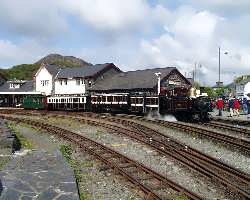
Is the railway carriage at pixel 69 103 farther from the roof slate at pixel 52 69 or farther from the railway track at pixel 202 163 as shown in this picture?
the railway track at pixel 202 163

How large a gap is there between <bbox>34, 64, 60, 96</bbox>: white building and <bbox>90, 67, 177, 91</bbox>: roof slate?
12.3 m

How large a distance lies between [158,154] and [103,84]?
4579cm

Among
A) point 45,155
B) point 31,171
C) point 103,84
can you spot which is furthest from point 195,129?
point 103,84

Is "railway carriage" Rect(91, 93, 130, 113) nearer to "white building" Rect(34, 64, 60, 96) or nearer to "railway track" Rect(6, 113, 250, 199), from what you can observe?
"railway track" Rect(6, 113, 250, 199)

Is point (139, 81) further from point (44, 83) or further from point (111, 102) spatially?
point (44, 83)

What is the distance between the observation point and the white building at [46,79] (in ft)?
234

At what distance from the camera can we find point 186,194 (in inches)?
384

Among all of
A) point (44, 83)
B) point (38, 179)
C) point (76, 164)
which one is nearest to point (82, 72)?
point (44, 83)

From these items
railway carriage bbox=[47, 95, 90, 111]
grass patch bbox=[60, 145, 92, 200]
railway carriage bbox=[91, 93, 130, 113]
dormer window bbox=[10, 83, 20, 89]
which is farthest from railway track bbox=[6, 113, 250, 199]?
dormer window bbox=[10, 83, 20, 89]

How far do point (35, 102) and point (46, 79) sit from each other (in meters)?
20.3

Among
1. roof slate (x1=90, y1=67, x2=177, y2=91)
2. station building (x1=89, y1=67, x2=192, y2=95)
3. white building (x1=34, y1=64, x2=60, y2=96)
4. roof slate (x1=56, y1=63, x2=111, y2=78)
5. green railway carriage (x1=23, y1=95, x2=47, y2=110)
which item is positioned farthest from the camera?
white building (x1=34, y1=64, x2=60, y2=96)

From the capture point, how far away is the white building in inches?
2813

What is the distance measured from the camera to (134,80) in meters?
54.1

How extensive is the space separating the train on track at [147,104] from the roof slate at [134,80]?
29.8 feet
